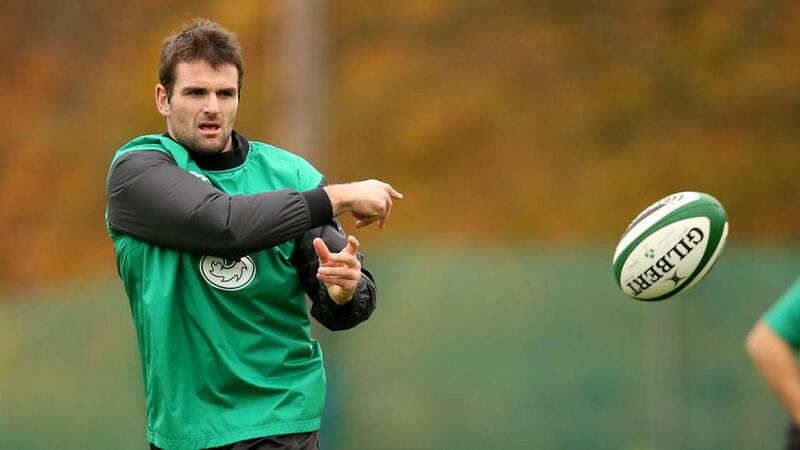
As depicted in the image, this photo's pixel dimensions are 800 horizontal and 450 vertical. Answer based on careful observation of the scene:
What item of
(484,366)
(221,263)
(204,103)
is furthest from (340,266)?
(484,366)

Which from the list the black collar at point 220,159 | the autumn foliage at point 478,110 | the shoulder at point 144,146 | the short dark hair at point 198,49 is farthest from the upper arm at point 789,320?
Result: the autumn foliage at point 478,110

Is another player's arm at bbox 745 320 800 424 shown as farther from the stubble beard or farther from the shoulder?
the shoulder

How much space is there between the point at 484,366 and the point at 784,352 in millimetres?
7139

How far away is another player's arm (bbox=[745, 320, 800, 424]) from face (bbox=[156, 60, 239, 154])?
7.19ft

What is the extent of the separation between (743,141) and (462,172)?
327cm

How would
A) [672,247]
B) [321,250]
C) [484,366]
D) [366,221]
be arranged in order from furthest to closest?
[484,366], [672,247], [366,221], [321,250]

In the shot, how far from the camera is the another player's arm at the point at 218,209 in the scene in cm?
432

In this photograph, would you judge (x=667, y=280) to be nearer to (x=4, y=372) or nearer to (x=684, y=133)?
(x=4, y=372)

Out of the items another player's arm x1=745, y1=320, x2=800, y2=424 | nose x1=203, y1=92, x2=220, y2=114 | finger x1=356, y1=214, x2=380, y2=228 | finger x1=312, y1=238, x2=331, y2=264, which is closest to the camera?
finger x1=312, y1=238, x2=331, y2=264

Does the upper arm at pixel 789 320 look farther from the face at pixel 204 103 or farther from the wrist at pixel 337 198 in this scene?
Result: the face at pixel 204 103

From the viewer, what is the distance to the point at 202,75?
4.54m

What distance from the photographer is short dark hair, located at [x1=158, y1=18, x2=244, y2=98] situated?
180 inches

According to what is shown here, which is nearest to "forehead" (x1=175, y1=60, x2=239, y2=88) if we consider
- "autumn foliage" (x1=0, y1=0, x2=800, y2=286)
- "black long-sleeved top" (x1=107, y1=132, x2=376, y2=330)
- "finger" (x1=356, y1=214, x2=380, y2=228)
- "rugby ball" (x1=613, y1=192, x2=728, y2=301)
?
"black long-sleeved top" (x1=107, y1=132, x2=376, y2=330)

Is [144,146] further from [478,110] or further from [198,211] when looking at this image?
[478,110]
